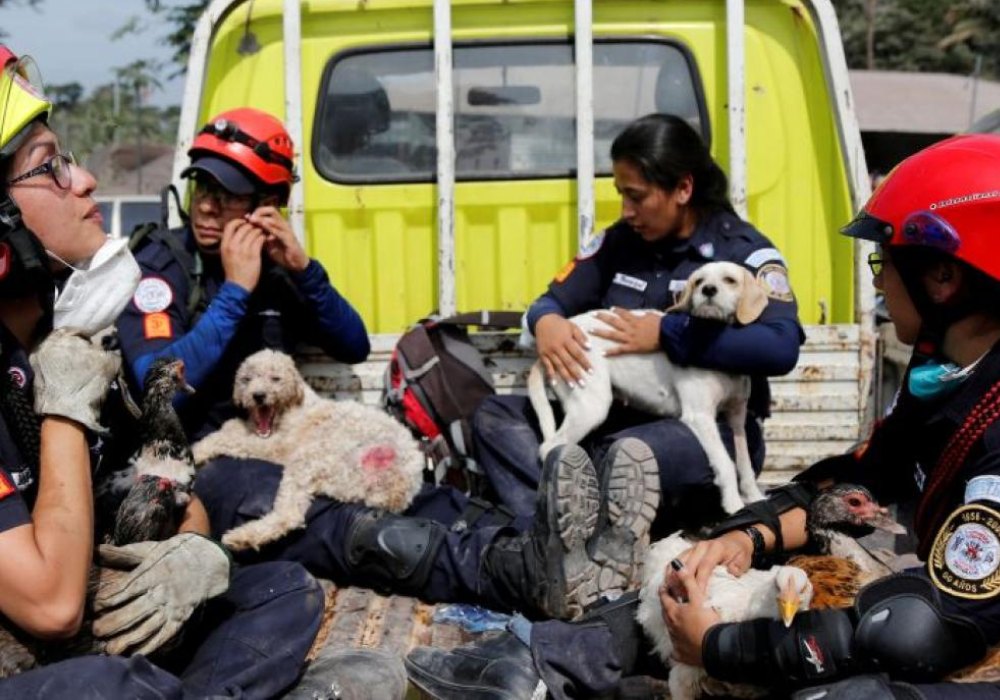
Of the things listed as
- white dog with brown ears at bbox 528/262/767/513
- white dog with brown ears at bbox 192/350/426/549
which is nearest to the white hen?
white dog with brown ears at bbox 528/262/767/513

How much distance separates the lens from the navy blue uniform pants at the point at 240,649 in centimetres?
252

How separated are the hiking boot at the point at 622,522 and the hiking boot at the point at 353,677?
2.51 feet

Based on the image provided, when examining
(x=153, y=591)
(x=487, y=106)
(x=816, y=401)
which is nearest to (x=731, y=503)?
(x=816, y=401)

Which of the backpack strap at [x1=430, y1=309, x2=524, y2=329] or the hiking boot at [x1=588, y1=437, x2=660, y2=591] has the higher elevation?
the backpack strap at [x1=430, y1=309, x2=524, y2=329]

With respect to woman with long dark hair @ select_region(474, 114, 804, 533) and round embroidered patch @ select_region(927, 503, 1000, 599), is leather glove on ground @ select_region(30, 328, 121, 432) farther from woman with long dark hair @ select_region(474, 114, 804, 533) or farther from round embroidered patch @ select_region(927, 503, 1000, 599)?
woman with long dark hair @ select_region(474, 114, 804, 533)

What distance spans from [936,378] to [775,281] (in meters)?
1.56

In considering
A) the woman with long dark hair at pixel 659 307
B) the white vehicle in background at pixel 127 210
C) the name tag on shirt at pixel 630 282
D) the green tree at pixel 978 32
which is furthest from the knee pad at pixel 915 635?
the green tree at pixel 978 32

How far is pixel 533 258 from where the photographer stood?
4840mm

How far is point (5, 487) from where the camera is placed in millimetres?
2379

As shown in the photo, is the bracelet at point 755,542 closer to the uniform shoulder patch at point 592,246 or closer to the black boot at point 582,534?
the black boot at point 582,534

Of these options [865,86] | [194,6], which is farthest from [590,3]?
[865,86]

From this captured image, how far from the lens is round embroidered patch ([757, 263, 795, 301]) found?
13.6ft

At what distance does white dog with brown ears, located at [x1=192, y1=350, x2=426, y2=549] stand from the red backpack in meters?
0.13

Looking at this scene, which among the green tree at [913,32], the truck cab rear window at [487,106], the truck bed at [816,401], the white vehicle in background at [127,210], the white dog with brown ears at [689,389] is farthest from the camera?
the green tree at [913,32]
